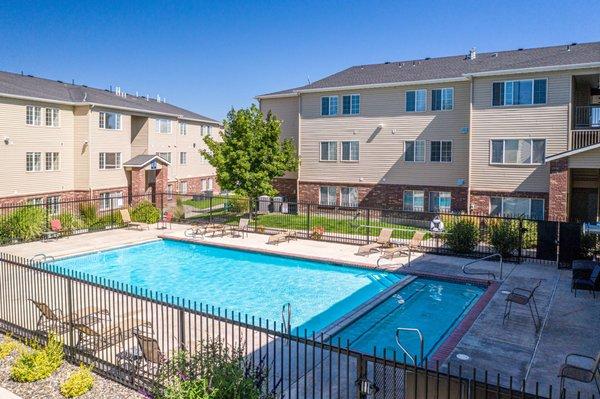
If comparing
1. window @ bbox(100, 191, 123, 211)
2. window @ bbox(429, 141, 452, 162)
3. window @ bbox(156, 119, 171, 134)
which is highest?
window @ bbox(156, 119, 171, 134)

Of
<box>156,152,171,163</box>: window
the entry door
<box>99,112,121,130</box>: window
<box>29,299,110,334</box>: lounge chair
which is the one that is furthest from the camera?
<box>156,152,171,163</box>: window

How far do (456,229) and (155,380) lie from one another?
46.2 feet

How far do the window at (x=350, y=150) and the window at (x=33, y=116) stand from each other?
1993 cm

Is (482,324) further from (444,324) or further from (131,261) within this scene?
(131,261)

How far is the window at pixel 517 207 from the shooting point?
83.7ft

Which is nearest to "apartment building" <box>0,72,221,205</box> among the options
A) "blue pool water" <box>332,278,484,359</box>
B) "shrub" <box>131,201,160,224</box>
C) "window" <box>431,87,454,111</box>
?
"shrub" <box>131,201,160,224</box>

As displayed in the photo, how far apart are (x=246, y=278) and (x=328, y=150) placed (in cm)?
1714

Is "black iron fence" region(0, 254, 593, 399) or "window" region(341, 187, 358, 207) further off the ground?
"window" region(341, 187, 358, 207)

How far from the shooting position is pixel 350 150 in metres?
31.9

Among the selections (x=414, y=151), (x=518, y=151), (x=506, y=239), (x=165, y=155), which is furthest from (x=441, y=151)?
(x=165, y=155)

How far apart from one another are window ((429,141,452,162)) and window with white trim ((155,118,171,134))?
909 inches

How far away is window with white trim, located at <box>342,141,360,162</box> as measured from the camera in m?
31.7

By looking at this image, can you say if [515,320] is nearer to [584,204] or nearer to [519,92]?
[519,92]

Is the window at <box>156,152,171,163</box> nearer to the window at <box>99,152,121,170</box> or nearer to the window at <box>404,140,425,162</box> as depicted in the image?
the window at <box>99,152,121,170</box>
